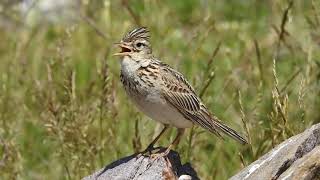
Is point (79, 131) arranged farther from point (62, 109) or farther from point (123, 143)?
point (123, 143)

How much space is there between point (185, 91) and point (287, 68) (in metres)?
3.65

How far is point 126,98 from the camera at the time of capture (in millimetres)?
8719

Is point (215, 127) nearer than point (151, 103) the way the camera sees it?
No

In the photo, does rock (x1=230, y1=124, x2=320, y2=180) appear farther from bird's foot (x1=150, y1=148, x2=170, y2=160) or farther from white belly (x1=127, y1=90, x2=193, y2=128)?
white belly (x1=127, y1=90, x2=193, y2=128)

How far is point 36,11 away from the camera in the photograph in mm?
12180

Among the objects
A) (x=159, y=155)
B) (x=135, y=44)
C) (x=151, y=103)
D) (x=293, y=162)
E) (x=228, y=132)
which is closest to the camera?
(x=293, y=162)

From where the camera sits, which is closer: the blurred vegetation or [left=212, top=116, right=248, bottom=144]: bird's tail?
[left=212, top=116, right=248, bottom=144]: bird's tail

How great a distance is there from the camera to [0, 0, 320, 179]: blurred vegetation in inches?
279

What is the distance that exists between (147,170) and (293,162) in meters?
1.18

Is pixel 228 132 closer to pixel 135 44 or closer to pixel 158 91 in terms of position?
pixel 158 91

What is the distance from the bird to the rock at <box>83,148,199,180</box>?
8.2 inches

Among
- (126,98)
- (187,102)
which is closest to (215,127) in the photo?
(187,102)

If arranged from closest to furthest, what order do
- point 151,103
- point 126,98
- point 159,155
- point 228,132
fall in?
1. point 159,155
2. point 151,103
3. point 228,132
4. point 126,98

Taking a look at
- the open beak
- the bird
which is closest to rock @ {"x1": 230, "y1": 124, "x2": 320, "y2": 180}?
the bird
